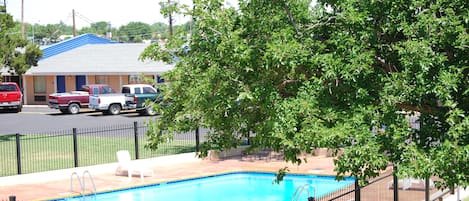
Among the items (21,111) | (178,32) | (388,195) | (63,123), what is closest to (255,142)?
(178,32)

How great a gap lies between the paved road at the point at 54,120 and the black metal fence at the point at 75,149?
147 inches

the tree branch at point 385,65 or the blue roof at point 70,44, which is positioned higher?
the blue roof at point 70,44

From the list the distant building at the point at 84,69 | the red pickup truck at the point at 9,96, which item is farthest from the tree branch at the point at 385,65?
the distant building at the point at 84,69

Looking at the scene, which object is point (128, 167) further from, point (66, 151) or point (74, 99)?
point (74, 99)

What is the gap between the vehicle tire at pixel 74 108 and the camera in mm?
43812

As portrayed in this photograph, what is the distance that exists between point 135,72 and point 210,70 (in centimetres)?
4205

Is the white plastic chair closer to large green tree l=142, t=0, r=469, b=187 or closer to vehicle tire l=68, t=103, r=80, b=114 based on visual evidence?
large green tree l=142, t=0, r=469, b=187

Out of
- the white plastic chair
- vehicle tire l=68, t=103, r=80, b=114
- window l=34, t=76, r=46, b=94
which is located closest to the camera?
the white plastic chair

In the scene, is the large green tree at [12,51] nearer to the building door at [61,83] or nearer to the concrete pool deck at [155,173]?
the building door at [61,83]

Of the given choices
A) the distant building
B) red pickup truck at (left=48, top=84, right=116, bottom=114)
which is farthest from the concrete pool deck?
the distant building

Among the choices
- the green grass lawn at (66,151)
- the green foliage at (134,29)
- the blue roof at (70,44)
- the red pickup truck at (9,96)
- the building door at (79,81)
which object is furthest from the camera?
the green foliage at (134,29)

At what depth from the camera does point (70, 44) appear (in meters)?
61.3

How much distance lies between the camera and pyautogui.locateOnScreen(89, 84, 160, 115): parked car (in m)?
41.7

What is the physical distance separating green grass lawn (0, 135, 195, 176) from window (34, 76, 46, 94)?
24023 millimetres
